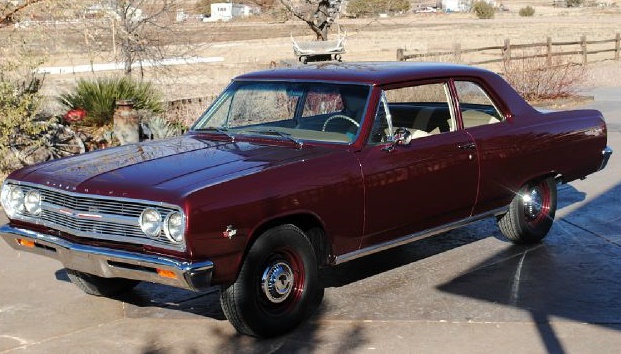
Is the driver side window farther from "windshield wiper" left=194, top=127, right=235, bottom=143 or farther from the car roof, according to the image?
"windshield wiper" left=194, top=127, right=235, bottom=143

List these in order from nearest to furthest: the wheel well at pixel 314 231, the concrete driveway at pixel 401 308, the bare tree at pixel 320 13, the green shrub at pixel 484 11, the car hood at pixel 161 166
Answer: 1. the car hood at pixel 161 166
2. the concrete driveway at pixel 401 308
3. the wheel well at pixel 314 231
4. the bare tree at pixel 320 13
5. the green shrub at pixel 484 11

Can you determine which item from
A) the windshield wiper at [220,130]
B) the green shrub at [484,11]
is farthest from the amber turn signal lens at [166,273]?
the green shrub at [484,11]

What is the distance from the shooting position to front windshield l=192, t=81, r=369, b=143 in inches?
235

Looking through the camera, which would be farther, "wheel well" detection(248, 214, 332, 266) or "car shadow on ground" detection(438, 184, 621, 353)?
"car shadow on ground" detection(438, 184, 621, 353)

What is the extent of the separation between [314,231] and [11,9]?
7.15 m

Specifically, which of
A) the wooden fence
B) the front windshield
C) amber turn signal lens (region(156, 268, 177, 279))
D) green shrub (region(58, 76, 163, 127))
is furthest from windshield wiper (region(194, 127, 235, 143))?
the wooden fence

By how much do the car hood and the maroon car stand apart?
0.01 m

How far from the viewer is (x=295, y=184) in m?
5.21

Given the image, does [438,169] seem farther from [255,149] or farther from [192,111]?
[192,111]

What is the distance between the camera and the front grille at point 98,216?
4.84m

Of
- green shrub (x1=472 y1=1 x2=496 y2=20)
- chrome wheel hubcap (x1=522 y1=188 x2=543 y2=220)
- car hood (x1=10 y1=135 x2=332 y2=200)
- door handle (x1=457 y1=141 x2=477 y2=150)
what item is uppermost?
car hood (x1=10 y1=135 x2=332 y2=200)

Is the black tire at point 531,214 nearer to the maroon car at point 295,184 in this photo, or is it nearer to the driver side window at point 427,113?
the maroon car at point 295,184

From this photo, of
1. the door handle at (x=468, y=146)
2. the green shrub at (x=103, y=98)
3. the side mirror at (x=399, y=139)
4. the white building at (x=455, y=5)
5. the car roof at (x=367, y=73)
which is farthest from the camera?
the white building at (x=455, y=5)

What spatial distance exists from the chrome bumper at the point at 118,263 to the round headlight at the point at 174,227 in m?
0.13
